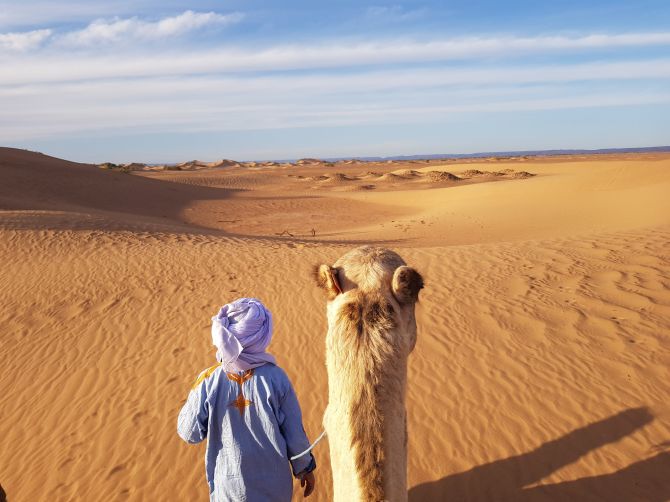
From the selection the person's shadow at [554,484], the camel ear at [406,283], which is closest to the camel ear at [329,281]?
the camel ear at [406,283]

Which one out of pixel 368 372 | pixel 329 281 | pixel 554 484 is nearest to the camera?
pixel 368 372

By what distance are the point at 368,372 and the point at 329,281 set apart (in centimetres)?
32

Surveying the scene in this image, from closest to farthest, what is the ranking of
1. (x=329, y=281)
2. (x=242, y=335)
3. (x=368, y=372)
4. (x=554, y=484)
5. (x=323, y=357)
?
(x=368, y=372), (x=329, y=281), (x=242, y=335), (x=554, y=484), (x=323, y=357)

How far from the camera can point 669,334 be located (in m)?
6.27

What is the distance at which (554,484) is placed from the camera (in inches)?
167

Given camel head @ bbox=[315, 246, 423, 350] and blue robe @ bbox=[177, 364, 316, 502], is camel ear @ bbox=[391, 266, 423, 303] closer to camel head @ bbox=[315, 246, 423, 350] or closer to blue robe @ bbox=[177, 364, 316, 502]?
camel head @ bbox=[315, 246, 423, 350]

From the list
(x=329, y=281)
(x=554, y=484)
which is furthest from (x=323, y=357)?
(x=329, y=281)

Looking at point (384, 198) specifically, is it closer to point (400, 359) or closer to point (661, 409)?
point (661, 409)

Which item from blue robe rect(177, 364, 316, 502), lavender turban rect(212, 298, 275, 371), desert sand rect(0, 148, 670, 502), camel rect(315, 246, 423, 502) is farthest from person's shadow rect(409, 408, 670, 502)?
camel rect(315, 246, 423, 502)

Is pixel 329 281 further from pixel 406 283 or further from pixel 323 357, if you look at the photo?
pixel 323 357

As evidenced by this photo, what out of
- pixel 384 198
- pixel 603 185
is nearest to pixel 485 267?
pixel 603 185

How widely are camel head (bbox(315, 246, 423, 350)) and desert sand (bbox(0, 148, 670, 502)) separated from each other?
10.8 feet

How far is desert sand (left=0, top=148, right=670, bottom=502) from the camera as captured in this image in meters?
4.57

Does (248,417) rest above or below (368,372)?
below
